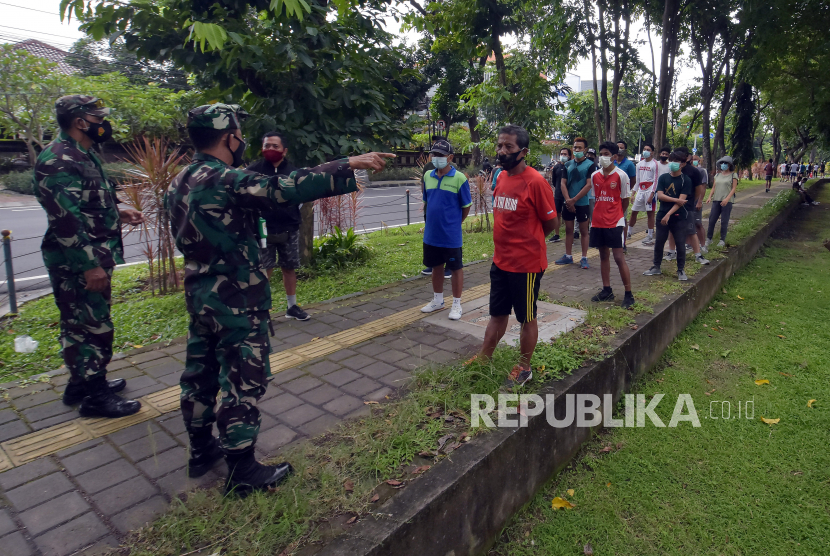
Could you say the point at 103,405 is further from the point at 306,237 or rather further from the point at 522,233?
the point at 306,237

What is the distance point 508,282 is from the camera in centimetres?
367

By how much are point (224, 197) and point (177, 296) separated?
14.4 ft

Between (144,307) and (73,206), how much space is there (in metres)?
2.91

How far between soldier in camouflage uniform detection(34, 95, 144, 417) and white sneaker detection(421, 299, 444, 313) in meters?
2.92

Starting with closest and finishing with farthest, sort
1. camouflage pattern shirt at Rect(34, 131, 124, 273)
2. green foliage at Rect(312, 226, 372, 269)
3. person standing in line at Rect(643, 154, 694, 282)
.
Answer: camouflage pattern shirt at Rect(34, 131, 124, 273), person standing in line at Rect(643, 154, 694, 282), green foliage at Rect(312, 226, 372, 269)

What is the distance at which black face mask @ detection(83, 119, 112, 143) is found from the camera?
3.48 m

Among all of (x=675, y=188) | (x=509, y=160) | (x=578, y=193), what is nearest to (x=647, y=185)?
(x=578, y=193)

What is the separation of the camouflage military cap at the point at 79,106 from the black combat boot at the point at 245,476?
2507mm

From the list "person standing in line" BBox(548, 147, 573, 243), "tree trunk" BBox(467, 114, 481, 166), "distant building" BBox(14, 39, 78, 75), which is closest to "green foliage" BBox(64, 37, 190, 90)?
"distant building" BBox(14, 39, 78, 75)

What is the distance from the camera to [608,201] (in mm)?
5844

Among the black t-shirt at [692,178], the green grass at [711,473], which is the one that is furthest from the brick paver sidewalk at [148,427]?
the black t-shirt at [692,178]

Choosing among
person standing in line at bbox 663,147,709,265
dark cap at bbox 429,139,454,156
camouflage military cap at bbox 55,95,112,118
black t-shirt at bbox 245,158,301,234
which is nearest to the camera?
camouflage military cap at bbox 55,95,112,118

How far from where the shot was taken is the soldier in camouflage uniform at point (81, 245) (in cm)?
328

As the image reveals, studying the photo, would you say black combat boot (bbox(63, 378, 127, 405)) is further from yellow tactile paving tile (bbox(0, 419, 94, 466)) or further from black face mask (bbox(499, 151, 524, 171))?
black face mask (bbox(499, 151, 524, 171))
